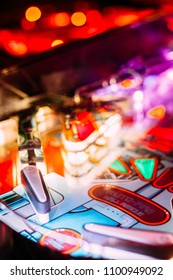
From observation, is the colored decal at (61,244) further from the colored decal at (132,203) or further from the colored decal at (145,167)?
the colored decal at (145,167)

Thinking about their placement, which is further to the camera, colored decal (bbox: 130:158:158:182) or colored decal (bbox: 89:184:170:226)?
colored decal (bbox: 130:158:158:182)

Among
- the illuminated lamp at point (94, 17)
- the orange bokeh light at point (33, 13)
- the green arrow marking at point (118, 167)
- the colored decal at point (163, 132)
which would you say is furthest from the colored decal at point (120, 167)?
the orange bokeh light at point (33, 13)

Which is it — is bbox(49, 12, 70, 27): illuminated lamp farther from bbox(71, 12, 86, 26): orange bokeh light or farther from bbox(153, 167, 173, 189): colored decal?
bbox(153, 167, 173, 189): colored decal

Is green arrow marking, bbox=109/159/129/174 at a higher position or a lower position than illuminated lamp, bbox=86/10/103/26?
lower

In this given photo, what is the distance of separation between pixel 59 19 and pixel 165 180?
1.38 meters

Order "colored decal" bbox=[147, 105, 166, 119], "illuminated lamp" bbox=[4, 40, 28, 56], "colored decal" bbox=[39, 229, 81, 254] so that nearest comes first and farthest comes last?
"colored decal" bbox=[39, 229, 81, 254], "colored decal" bbox=[147, 105, 166, 119], "illuminated lamp" bbox=[4, 40, 28, 56]

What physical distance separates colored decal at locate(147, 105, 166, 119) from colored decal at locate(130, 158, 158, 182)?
253 millimetres

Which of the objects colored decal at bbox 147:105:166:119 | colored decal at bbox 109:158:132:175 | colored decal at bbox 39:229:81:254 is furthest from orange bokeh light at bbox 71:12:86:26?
colored decal at bbox 39:229:81:254

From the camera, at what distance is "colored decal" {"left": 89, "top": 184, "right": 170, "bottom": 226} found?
685mm

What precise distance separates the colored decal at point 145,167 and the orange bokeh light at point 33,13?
4.35 ft

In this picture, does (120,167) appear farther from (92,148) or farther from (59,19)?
(59,19)

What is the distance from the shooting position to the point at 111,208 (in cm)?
71

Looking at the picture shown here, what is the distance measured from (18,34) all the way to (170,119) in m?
1.04

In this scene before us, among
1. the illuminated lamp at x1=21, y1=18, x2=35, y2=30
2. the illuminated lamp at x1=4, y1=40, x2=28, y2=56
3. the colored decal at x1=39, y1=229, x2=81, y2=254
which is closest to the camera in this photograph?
the colored decal at x1=39, y1=229, x2=81, y2=254
